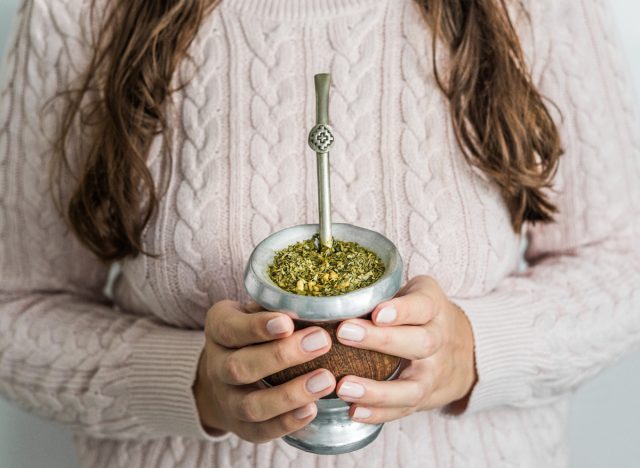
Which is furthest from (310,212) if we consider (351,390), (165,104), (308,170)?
(351,390)

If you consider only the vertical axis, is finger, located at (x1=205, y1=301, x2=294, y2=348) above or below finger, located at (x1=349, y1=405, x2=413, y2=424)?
above

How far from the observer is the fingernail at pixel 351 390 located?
23.0 inches

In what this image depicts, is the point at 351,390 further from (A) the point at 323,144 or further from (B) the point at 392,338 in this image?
(A) the point at 323,144

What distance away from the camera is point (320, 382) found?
1.90 feet

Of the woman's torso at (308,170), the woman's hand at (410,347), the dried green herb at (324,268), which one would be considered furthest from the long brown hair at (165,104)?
the dried green herb at (324,268)

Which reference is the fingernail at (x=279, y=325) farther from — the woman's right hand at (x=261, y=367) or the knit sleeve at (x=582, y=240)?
the knit sleeve at (x=582, y=240)

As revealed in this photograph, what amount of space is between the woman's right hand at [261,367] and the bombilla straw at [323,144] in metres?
0.08

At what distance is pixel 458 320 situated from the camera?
0.82 metres

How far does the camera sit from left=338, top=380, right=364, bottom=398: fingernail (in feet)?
1.92

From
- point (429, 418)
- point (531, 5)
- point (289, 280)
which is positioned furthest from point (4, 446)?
point (531, 5)

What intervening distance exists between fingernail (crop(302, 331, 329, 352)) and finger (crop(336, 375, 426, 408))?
0.05 meters

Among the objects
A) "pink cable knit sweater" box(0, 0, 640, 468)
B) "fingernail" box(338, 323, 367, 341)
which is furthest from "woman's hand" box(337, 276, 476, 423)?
"pink cable knit sweater" box(0, 0, 640, 468)

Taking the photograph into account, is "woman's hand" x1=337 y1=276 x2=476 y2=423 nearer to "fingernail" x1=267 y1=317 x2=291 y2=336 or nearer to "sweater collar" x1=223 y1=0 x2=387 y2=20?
"fingernail" x1=267 y1=317 x2=291 y2=336

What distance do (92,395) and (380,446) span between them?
14.6 inches
